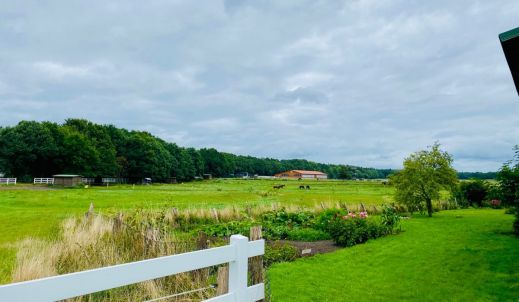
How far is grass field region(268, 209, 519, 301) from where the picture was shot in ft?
24.8

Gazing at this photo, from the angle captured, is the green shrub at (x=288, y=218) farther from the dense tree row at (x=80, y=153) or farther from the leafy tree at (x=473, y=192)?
the dense tree row at (x=80, y=153)

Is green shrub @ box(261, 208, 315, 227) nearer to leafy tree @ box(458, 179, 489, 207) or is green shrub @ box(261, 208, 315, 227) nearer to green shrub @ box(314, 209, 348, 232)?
green shrub @ box(314, 209, 348, 232)

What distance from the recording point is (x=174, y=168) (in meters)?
97.5

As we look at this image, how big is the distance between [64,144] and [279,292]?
65.8 m

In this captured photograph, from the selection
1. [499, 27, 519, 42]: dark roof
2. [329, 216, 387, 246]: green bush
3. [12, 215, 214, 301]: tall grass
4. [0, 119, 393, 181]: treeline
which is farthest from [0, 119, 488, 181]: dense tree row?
[499, 27, 519, 42]: dark roof

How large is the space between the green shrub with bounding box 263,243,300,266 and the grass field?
470 millimetres

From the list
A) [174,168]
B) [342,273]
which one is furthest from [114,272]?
[174,168]

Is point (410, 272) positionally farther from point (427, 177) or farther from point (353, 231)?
point (427, 177)

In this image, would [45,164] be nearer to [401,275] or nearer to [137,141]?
[137,141]

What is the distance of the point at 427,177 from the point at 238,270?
Answer: 75.0 ft

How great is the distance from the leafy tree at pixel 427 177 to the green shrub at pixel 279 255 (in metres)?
14.4

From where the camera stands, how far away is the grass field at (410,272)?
7547 mm

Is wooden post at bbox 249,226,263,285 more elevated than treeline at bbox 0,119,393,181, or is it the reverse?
treeline at bbox 0,119,393,181

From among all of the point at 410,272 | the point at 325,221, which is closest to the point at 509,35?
the point at 410,272
